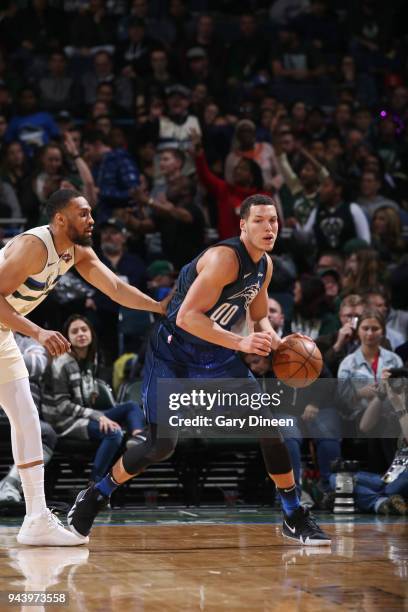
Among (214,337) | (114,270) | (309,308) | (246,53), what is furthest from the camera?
(246,53)

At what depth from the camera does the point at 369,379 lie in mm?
7902

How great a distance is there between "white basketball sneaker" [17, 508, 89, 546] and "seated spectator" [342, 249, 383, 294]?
13.3ft

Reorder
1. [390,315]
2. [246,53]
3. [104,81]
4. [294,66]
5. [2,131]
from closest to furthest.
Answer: [390,315]
[2,131]
[104,81]
[246,53]
[294,66]

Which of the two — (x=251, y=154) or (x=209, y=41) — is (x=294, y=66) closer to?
(x=209, y=41)

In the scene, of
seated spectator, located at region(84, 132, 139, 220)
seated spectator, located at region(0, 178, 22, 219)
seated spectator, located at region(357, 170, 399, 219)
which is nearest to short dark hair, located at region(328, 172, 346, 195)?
seated spectator, located at region(357, 170, 399, 219)

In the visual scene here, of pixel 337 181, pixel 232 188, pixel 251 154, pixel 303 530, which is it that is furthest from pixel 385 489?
pixel 251 154

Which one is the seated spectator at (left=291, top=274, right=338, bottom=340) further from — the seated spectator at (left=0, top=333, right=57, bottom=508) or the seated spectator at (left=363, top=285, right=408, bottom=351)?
the seated spectator at (left=0, top=333, right=57, bottom=508)

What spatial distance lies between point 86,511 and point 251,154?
5.87m

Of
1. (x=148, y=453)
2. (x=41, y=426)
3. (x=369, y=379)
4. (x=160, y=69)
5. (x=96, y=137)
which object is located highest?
(x=160, y=69)

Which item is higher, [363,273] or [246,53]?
[246,53]

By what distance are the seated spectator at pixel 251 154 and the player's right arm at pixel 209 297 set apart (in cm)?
495

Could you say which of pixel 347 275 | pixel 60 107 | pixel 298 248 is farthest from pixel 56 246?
pixel 60 107

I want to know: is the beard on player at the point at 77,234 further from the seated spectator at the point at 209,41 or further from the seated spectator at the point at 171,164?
the seated spectator at the point at 209,41

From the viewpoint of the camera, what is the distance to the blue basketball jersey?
5676mm
